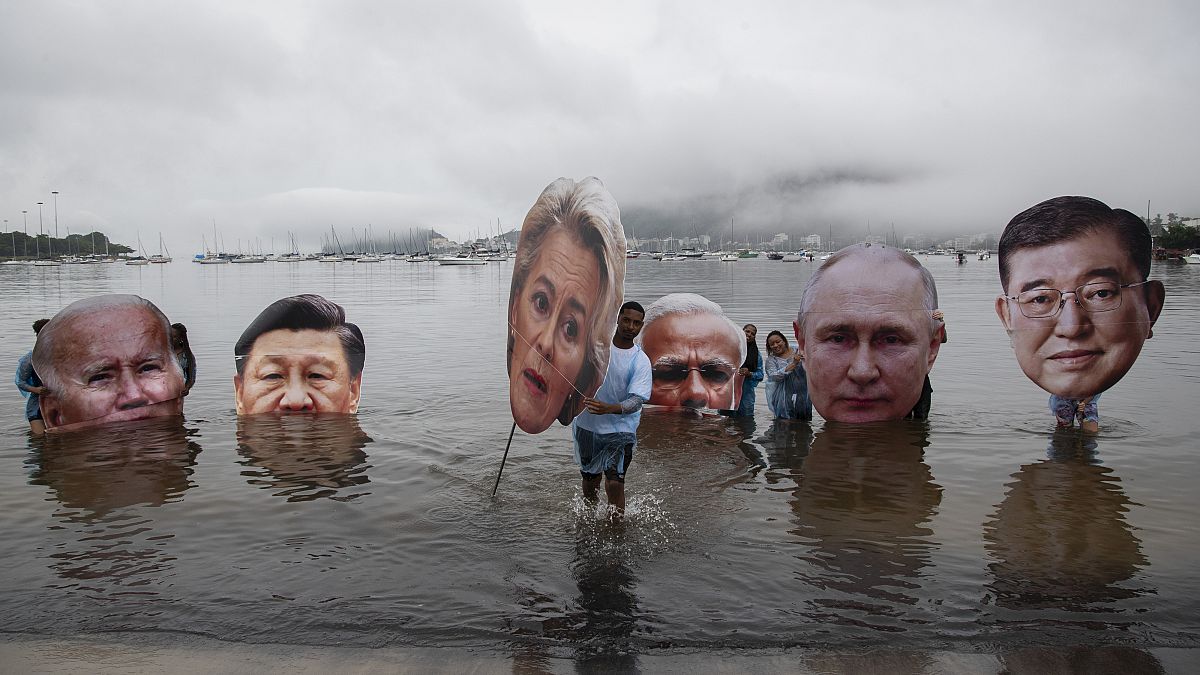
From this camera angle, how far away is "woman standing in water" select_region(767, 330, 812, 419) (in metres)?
13.0

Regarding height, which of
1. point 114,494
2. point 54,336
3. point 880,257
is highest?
point 880,257

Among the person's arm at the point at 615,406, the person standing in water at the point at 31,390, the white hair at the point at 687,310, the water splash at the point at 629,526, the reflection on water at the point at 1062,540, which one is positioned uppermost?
the white hair at the point at 687,310

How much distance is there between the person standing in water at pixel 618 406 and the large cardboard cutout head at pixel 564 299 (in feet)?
0.57

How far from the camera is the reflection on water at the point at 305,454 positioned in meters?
9.55

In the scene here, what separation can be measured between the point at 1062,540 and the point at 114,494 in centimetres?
1017

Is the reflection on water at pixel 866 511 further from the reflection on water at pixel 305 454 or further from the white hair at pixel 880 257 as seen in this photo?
the reflection on water at pixel 305 454

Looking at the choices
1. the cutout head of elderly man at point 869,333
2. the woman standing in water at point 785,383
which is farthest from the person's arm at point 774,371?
the cutout head of elderly man at point 869,333

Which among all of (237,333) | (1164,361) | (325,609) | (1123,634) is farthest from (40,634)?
(237,333)

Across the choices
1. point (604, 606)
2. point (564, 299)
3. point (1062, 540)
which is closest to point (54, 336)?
point (564, 299)

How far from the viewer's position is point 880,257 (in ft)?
38.3

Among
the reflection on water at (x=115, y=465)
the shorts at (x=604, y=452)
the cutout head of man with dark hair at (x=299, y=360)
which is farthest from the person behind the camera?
the cutout head of man with dark hair at (x=299, y=360)

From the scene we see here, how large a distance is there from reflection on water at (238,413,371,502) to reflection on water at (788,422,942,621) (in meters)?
5.19

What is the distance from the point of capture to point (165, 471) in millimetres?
10297

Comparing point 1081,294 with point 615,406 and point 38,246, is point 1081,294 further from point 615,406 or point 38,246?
point 38,246
